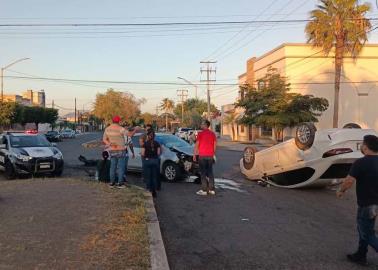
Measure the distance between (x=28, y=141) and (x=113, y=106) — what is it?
3228 inches

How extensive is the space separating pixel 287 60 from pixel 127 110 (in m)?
55.6

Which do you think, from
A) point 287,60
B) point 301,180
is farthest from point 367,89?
point 301,180

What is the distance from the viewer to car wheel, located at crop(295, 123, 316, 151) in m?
12.1

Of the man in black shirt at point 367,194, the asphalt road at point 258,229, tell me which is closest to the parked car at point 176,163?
the asphalt road at point 258,229

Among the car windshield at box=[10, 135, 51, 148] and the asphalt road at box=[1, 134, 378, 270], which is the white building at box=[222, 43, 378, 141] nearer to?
the car windshield at box=[10, 135, 51, 148]

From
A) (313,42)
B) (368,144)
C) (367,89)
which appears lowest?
(368,144)

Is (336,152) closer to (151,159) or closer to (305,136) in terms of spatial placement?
(305,136)

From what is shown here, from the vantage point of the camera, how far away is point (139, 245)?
6.34 m

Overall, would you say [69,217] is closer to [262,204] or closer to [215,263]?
[215,263]

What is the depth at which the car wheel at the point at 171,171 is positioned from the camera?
47.9ft

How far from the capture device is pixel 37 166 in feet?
50.5

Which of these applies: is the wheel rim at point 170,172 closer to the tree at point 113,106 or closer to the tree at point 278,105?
the tree at point 278,105

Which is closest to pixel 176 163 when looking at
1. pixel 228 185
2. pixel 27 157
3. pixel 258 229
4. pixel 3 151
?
pixel 228 185

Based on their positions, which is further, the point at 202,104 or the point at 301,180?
the point at 202,104
